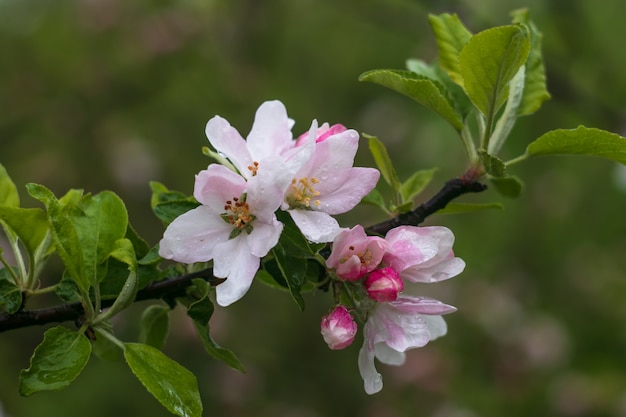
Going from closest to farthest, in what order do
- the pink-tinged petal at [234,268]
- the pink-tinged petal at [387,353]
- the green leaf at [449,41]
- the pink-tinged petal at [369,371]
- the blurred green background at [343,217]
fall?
1. the pink-tinged petal at [234,268]
2. the pink-tinged petal at [369,371]
3. the pink-tinged petal at [387,353]
4. the green leaf at [449,41]
5. the blurred green background at [343,217]

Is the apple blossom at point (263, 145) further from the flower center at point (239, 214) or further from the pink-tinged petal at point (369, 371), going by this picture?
the pink-tinged petal at point (369, 371)

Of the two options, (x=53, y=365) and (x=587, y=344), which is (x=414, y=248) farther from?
(x=587, y=344)

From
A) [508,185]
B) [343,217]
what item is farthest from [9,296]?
[343,217]

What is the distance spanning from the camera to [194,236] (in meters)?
1.12

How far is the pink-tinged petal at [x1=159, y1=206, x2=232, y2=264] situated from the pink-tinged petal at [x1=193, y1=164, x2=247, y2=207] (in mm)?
22

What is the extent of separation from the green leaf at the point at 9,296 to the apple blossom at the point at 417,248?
0.57m

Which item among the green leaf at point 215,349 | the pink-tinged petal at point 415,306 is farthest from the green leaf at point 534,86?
the green leaf at point 215,349

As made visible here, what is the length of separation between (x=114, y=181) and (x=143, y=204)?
30 centimetres

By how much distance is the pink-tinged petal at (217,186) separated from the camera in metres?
1.09

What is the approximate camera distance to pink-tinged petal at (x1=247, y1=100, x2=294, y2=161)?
3.96 feet

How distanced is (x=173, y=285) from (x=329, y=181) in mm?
295

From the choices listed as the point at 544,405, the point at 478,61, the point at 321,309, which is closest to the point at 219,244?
the point at 478,61

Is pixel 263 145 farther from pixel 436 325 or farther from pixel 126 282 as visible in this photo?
pixel 436 325

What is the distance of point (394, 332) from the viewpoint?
1157 mm
